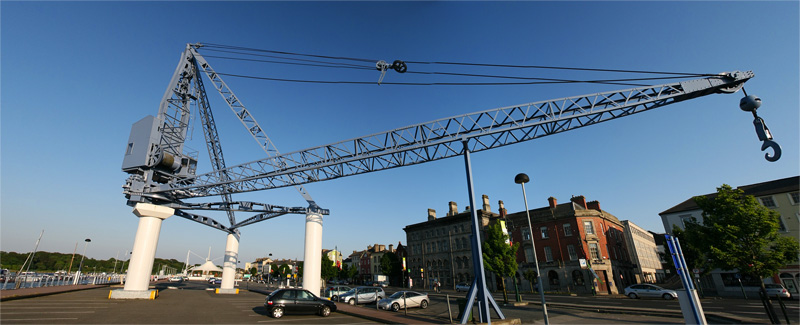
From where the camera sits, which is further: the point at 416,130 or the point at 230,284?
the point at 230,284

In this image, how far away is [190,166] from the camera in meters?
27.8

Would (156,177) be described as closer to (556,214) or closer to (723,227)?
(723,227)

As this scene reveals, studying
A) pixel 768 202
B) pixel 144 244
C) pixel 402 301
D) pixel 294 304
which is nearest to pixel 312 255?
pixel 402 301

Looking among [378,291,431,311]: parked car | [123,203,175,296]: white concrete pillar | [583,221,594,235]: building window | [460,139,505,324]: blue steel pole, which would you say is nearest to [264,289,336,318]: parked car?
[378,291,431,311]: parked car

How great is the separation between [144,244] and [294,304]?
51.1 feet

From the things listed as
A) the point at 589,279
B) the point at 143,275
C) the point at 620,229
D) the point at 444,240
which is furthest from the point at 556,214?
the point at 143,275

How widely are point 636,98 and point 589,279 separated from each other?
30.0m

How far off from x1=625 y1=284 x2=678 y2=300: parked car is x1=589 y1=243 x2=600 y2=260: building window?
10220 millimetres

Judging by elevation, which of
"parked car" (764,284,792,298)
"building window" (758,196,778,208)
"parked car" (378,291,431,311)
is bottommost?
"parked car" (764,284,792,298)

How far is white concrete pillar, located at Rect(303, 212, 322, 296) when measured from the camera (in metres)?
25.9

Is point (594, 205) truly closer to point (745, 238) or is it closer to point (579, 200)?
point (579, 200)

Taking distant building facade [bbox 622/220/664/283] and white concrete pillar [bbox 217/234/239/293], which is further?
distant building facade [bbox 622/220/664/283]

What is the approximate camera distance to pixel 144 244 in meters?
24.1

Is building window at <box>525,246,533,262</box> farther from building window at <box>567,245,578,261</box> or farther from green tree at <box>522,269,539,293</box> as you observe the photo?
building window at <box>567,245,578,261</box>
